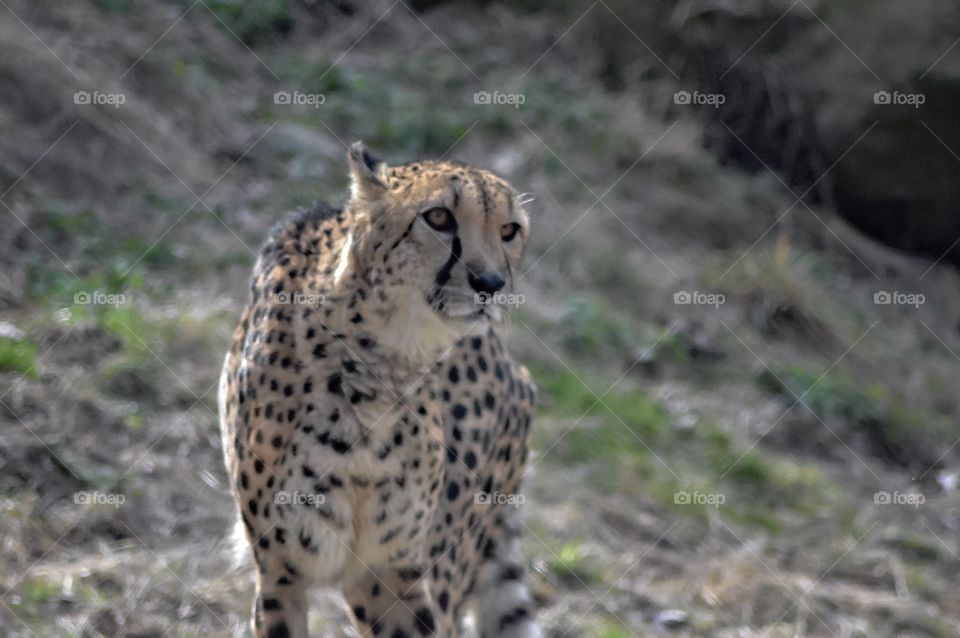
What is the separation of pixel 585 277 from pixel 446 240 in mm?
4571

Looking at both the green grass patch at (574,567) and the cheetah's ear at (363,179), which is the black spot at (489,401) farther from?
the green grass patch at (574,567)

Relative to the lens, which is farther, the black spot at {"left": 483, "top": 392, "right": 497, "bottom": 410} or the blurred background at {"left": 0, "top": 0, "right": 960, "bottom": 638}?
the blurred background at {"left": 0, "top": 0, "right": 960, "bottom": 638}

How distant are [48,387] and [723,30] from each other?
667 centimetres

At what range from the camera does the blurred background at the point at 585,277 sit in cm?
529

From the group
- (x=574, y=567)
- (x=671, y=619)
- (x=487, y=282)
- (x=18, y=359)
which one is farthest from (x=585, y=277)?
(x=487, y=282)

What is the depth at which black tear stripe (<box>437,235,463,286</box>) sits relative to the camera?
11.8 ft

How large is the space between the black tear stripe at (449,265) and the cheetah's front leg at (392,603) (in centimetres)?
89

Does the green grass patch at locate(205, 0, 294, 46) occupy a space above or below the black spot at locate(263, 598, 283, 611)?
above

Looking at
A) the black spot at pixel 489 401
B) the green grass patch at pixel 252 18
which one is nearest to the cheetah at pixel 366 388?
the black spot at pixel 489 401

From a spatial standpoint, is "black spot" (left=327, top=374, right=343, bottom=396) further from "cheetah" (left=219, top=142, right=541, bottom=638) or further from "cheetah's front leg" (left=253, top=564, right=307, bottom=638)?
"cheetah's front leg" (left=253, top=564, right=307, bottom=638)

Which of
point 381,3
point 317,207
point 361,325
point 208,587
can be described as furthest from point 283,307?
point 381,3

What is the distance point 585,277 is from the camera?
815 cm

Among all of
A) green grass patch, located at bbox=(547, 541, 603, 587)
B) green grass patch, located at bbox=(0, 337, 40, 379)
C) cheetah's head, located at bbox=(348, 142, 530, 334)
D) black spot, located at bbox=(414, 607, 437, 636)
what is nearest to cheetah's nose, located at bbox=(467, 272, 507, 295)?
cheetah's head, located at bbox=(348, 142, 530, 334)

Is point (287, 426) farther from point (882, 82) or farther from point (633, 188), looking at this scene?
point (882, 82)
